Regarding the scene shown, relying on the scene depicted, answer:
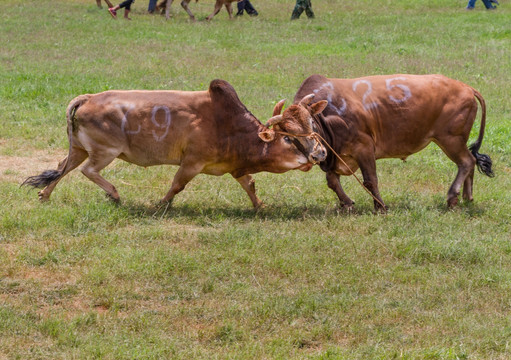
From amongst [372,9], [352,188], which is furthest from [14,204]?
[372,9]

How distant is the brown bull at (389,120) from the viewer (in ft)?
30.8

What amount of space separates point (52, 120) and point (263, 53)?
24.2 ft

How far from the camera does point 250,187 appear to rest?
31.3 ft

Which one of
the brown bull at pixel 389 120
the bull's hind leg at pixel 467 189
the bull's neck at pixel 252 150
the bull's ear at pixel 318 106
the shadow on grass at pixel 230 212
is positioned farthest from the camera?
the bull's hind leg at pixel 467 189

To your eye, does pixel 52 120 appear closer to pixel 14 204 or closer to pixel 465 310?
pixel 14 204

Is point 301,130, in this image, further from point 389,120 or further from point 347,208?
point 389,120

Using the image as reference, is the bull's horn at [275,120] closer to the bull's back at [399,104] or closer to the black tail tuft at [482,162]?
the bull's back at [399,104]

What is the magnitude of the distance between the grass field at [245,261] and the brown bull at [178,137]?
498 mm

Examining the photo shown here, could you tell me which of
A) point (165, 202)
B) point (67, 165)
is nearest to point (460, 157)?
point (165, 202)

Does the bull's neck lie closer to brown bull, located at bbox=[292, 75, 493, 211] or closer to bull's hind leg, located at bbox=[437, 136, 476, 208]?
brown bull, located at bbox=[292, 75, 493, 211]

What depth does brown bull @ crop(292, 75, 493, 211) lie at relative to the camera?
30.8 ft

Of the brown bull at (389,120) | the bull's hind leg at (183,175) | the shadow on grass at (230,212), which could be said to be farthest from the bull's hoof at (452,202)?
the bull's hind leg at (183,175)

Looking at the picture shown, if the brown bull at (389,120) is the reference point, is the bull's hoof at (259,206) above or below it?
below

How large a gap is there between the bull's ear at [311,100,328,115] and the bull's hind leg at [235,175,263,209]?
1142 mm
